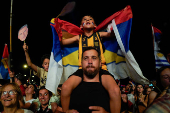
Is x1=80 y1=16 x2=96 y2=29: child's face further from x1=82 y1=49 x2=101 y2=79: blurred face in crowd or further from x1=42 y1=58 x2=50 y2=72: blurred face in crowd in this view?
x1=42 y1=58 x2=50 y2=72: blurred face in crowd

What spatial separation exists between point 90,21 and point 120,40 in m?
0.78

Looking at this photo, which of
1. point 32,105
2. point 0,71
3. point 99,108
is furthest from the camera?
point 0,71

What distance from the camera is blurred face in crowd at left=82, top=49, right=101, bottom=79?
75.3 inches

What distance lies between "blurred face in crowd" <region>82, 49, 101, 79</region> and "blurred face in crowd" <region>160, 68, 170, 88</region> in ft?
3.91

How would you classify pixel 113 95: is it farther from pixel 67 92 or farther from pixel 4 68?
pixel 4 68

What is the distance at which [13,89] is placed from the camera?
238 cm

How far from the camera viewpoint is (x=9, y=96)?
7.54 ft

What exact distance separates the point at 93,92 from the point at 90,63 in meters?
0.38

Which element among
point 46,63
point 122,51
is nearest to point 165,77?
point 122,51

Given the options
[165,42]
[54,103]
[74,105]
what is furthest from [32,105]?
[165,42]

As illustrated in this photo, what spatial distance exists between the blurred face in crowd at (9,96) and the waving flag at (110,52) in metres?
0.55

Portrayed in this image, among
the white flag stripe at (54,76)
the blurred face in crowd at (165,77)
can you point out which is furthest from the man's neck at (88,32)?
the blurred face in crowd at (165,77)

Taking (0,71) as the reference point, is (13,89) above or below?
below

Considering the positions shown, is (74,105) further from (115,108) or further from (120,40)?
(120,40)
